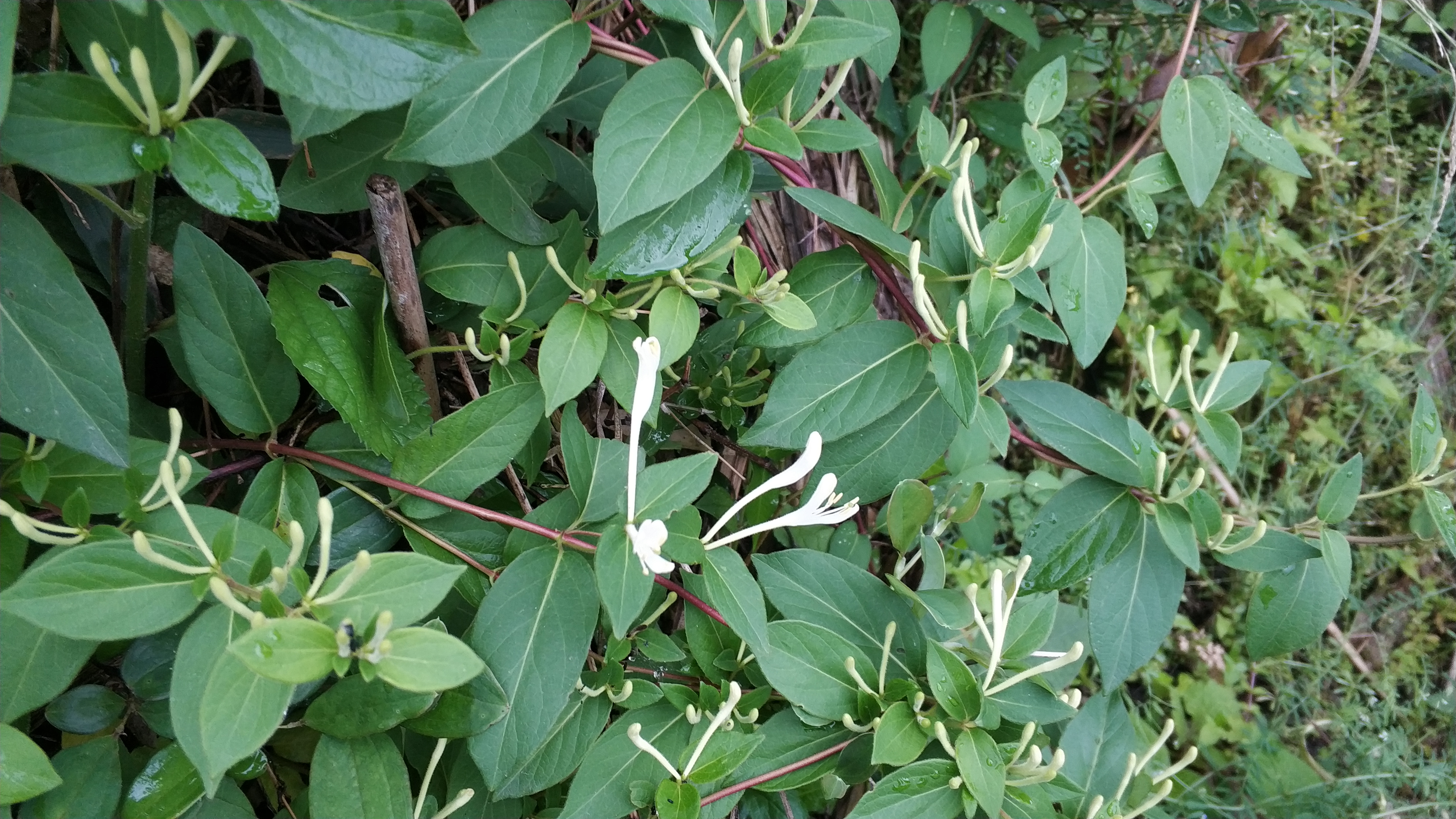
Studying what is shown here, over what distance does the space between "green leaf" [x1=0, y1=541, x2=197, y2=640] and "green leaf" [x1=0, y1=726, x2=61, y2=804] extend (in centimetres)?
8

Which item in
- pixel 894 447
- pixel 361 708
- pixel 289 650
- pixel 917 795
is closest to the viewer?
pixel 289 650

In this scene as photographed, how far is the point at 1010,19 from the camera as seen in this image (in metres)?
1.02

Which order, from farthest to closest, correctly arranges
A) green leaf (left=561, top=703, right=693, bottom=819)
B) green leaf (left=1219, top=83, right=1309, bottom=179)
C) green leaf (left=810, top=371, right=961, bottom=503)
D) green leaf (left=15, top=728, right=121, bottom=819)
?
1. green leaf (left=1219, top=83, right=1309, bottom=179)
2. green leaf (left=810, top=371, right=961, bottom=503)
3. green leaf (left=561, top=703, right=693, bottom=819)
4. green leaf (left=15, top=728, right=121, bottom=819)

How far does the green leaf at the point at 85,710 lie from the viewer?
1.67 ft

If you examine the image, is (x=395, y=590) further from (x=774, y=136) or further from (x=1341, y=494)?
(x=1341, y=494)

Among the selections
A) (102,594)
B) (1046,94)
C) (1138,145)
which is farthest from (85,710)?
(1138,145)

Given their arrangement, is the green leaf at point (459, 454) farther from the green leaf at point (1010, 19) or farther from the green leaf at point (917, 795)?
the green leaf at point (1010, 19)

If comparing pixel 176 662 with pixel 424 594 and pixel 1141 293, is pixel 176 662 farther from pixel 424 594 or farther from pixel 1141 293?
pixel 1141 293

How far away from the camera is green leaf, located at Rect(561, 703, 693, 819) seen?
1.91 feet

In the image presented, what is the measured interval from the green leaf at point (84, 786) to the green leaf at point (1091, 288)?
0.73 meters

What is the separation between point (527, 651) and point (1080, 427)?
494 mm

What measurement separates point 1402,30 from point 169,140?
2077 millimetres

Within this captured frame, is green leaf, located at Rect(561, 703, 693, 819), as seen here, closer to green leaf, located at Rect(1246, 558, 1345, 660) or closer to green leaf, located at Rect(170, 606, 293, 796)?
green leaf, located at Rect(170, 606, 293, 796)

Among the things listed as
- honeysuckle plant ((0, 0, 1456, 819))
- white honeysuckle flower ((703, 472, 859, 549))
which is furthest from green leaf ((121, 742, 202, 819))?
white honeysuckle flower ((703, 472, 859, 549))
